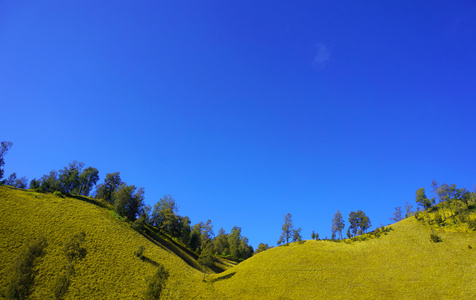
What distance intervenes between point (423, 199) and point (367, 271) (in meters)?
48.7

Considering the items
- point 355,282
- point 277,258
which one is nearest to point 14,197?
point 277,258

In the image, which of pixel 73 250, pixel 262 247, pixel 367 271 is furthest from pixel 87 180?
pixel 367 271

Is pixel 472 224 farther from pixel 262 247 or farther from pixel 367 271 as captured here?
pixel 262 247

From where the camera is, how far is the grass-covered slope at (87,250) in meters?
42.8

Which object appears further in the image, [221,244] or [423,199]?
[221,244]

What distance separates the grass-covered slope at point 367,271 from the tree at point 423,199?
52.4 feet

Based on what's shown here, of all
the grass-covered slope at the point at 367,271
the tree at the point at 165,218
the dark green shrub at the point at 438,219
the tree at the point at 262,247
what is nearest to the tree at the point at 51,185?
the tree at the point at 165,218

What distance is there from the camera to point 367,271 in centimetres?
5500

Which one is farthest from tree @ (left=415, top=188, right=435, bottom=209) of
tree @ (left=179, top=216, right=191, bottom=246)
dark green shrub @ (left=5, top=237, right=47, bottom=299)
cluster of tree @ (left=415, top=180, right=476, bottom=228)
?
dark green shrub @ (left=5, top=237, right=47, bottom=299)

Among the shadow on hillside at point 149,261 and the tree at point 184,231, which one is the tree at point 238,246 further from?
the shadow on hillside at point 149,261

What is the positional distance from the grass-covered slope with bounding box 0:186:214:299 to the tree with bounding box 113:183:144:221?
382 inches

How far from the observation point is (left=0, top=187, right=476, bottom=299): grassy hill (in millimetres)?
45188

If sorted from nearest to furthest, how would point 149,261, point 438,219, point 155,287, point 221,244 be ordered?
1. point 155,287
2. point 149,261
3. point 438,219
4. point 221,244

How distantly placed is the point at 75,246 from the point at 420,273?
70.8 metres
